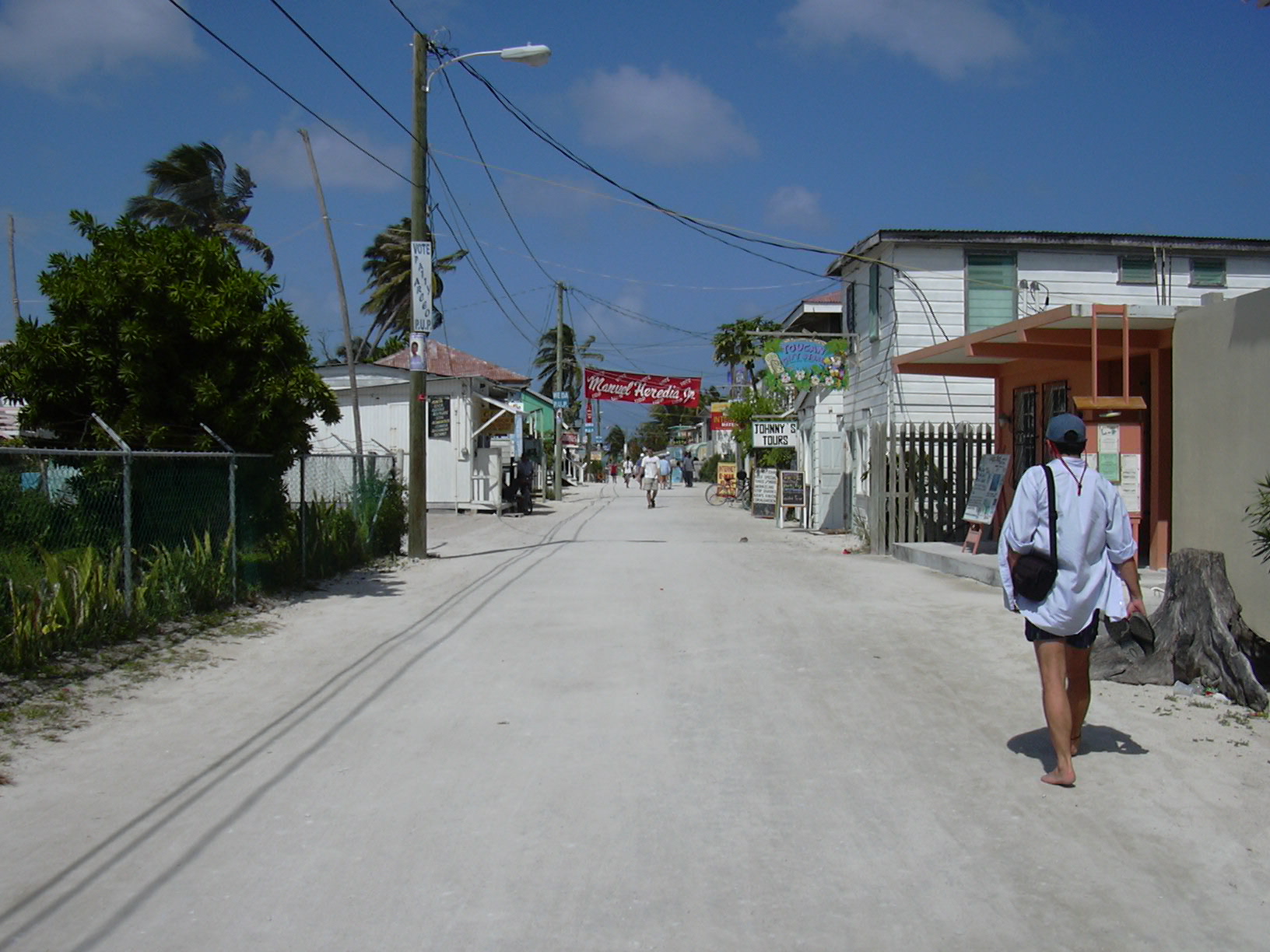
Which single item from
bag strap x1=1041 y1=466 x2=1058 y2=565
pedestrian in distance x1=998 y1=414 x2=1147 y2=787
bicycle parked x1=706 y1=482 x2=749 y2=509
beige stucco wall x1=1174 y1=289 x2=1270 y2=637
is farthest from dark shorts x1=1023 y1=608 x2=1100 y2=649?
bicycle parked x1=706 y1=482 x2=749 y2=509

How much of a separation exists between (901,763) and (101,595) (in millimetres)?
6243

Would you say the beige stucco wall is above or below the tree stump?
above

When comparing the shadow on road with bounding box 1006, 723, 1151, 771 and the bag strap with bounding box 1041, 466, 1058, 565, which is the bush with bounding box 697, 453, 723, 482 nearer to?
the shadow on road with bounding box 1006, 723, 1151, 771

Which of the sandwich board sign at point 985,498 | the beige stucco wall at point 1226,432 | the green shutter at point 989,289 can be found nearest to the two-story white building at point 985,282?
the green shutter at point 989,289

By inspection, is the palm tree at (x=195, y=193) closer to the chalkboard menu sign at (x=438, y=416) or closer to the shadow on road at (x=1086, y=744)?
the chalkboard menu sign at (x=438, y=416)

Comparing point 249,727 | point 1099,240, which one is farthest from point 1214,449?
point 1099,240

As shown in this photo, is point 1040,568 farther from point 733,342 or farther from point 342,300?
point 733,342

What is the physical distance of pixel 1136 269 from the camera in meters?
20.5

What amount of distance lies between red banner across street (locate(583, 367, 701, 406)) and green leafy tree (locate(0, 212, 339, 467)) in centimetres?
2765

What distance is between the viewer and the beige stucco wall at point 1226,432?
8094mm

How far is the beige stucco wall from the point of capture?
8.09 meters

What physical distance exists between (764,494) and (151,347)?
19436 mm

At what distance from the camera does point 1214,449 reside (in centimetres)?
868

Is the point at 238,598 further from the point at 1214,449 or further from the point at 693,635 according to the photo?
the point at 1214,449
